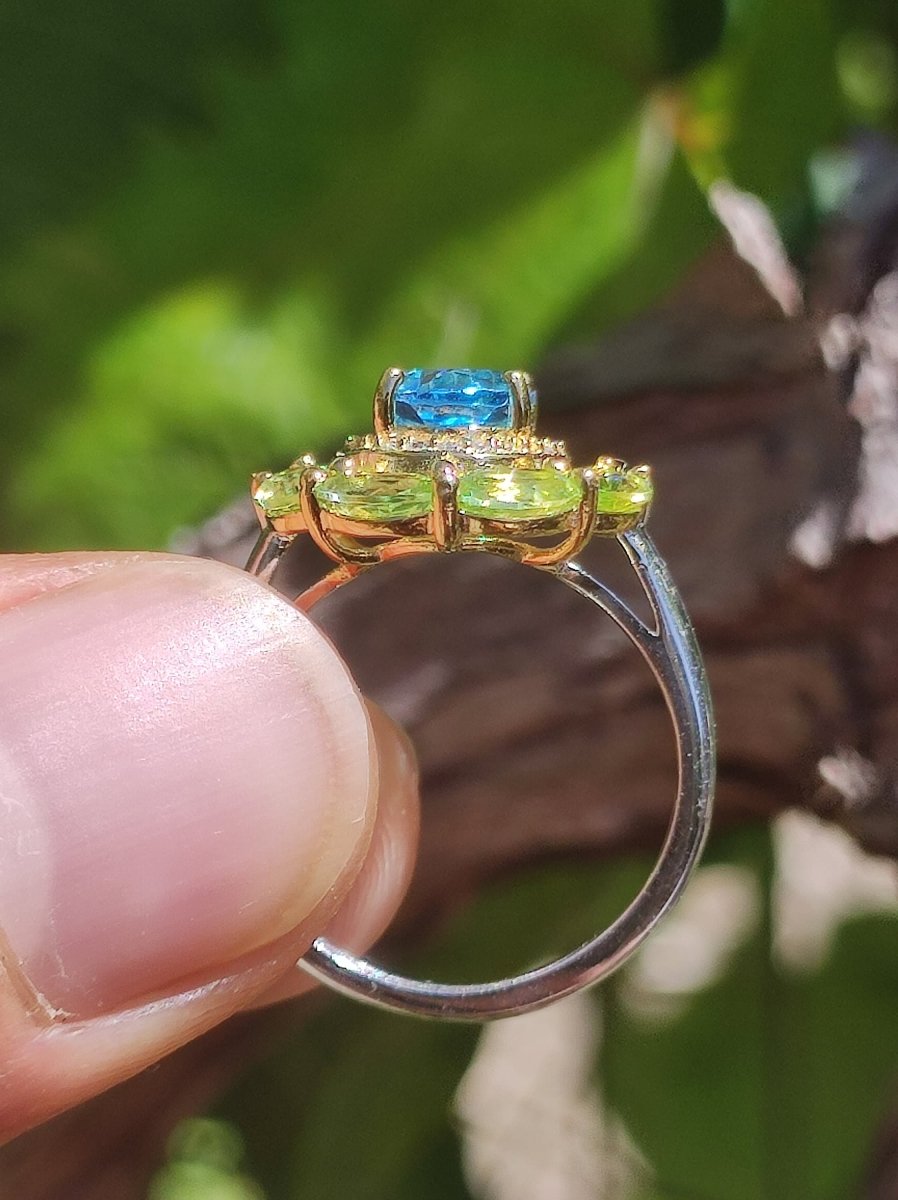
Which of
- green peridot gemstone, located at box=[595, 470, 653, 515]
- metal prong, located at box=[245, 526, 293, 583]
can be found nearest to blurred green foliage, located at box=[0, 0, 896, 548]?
metal prong, located at box=[245, 526, 293, 583]

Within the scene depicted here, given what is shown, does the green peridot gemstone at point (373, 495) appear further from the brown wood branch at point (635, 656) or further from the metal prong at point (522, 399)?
the brown wood branch at point (635, 656)

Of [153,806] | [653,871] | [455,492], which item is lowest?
[653,871]

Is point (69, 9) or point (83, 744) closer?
point (83, 744)

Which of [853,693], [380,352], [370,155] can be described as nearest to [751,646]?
[853,693]

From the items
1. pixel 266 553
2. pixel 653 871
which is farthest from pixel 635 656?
pixel 266 553

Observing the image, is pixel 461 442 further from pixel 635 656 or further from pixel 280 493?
pixel 635 656

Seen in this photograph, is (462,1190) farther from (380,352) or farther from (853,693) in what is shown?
(380,352)
